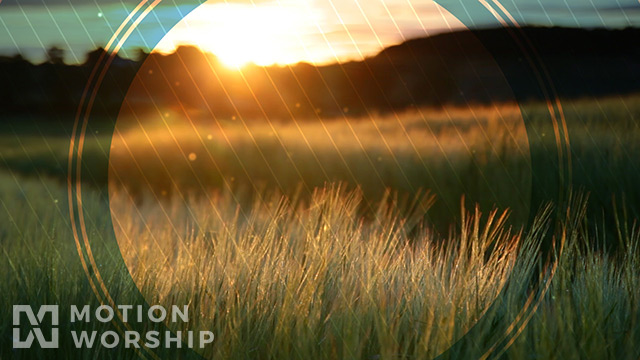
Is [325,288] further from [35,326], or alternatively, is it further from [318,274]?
[35,326]

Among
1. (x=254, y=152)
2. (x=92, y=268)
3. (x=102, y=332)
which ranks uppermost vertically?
(x=254, y=152)

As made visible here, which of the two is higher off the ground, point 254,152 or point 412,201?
point 254,152

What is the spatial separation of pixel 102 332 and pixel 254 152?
9.61 feet

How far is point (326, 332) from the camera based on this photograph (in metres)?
3.82

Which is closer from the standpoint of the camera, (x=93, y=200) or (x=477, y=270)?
(x=477, y=270)

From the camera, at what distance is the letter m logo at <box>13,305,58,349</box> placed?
12.8ft

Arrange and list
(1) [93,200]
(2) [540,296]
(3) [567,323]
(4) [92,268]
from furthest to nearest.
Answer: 1. (1) [93,200]
2. (4) [92,268]
3. (2) [540,296]
4. (3) [567,323]

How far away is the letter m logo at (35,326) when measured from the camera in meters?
3.89

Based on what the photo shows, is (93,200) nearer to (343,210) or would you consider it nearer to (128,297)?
(128,297)

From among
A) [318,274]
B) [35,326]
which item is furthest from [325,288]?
[35,326]

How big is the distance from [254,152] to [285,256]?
7.61 feet

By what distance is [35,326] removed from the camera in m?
3.97

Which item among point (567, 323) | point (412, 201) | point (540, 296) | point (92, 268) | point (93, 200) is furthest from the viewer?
point (412, 201)

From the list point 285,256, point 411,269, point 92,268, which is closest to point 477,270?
point 411,269
